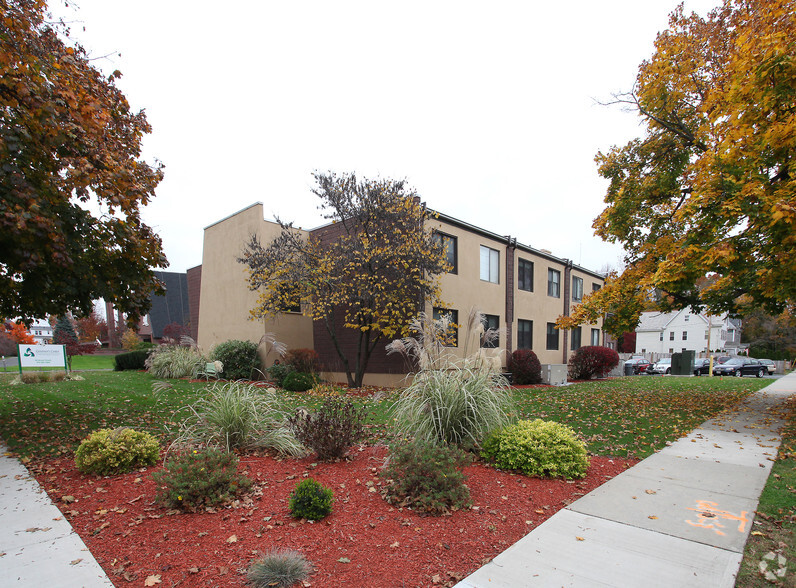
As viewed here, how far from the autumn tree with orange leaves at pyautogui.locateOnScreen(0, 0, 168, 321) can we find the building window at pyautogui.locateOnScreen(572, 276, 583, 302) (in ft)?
68.1

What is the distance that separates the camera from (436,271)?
12641 mm

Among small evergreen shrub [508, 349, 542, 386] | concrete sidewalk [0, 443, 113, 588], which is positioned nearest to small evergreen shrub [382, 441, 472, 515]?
concrete sidewalk [0, 443, 113, 588]

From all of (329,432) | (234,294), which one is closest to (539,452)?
(329,432)

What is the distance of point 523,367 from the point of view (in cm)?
1716

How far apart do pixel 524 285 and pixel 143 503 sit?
692 inches

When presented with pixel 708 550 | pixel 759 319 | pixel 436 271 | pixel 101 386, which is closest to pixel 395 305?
pixel 436 271

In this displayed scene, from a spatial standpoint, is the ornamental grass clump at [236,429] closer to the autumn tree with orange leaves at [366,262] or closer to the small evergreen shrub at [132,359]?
the autumn tree with orange leaves at [366,262]

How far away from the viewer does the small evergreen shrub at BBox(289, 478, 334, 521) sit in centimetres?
367

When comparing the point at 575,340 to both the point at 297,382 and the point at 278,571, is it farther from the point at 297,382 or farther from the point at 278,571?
the point at 278,571

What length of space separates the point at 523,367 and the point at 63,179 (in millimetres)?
15628

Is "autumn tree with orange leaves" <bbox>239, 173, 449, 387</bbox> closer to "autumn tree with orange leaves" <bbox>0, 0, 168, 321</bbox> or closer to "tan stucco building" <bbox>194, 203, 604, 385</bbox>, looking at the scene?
"tan stucco building" <bbox>194, 203, 604, 385</bbox>

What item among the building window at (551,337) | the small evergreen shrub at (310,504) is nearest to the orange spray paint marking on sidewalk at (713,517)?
the small evergreen shrub at (310,504)

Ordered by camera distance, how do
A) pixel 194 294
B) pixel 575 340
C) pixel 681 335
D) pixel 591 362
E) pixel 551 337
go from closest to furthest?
pixel 591 362, pixel 551 337, pixel 575 340, pixel 194 294, pixel 681 335

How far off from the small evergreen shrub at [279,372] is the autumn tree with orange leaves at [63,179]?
6.76 metres
